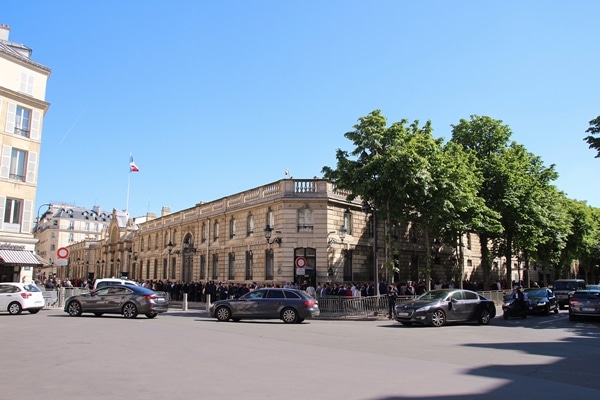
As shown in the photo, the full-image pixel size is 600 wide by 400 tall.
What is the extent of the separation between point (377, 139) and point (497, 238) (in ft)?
67.1

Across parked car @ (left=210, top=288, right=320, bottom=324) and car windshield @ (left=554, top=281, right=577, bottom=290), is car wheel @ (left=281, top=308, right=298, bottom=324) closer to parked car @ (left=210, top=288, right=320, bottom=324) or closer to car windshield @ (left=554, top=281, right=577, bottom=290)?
parked car @ (left=210, top=288, right=320, bottom=324)

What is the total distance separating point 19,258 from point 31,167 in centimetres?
628

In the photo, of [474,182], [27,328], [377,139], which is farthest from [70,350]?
[474,182]

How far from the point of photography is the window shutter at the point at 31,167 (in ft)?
110

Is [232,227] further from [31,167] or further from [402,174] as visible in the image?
[402,174]

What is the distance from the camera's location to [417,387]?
7.92m

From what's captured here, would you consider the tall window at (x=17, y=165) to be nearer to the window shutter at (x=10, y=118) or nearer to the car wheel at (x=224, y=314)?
the window shutter at (x=10, y=118)

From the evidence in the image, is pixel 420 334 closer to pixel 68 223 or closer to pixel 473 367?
pixel 473 367

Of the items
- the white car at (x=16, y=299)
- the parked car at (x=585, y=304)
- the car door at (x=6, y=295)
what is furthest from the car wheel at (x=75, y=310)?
the parked car at (x=585, y=304)

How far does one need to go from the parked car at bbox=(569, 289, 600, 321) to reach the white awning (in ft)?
99.7

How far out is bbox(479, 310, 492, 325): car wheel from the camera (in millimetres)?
20688

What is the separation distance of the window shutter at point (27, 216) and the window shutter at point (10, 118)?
4738mm

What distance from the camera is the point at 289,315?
20516 millimetres

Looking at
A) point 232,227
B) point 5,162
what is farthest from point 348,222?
point 5,162
